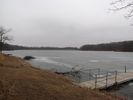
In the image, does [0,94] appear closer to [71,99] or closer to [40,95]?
[40,95]

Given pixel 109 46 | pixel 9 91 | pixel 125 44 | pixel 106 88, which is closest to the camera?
pixel 9 91

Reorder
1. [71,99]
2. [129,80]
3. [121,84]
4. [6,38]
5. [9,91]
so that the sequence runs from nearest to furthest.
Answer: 1. [9,91]
2. [71,99]
3. [121,84]
4. [129,80]
5. [6,38]

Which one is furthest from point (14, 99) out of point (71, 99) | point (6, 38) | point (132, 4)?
point (6, 38)

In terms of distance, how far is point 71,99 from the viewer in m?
5.14

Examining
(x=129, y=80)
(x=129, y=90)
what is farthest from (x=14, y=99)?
(x=129, y=80)

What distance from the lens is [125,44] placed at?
14462cm

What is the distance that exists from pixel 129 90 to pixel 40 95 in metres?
10.4

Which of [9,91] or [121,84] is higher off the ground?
[9,91]

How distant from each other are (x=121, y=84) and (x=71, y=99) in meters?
10.1

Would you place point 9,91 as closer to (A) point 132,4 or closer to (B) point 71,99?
(B) point 71,99

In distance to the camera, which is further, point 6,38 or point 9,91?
point 6,38

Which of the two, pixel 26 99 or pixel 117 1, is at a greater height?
pixel 117 1

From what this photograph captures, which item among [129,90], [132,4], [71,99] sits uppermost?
[132,4]

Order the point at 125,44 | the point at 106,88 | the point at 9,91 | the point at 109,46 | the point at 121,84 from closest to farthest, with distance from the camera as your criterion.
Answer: the point at 9,91 < the point at 106,88 < the point at 121,84 < the point at 125,44 < the point at 109,46
